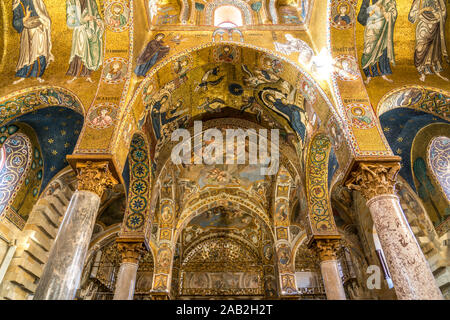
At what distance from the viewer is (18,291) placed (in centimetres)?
796

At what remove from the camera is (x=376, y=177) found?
586 centimetres

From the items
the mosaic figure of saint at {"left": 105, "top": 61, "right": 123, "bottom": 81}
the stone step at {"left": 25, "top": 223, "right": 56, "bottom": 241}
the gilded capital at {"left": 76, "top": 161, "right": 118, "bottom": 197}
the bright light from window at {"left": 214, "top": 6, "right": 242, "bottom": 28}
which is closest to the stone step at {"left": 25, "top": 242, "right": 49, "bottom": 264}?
the stone step at {"left": 25, "top": 223, "right": 56, "bottom": 241}

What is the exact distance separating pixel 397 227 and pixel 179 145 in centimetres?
727

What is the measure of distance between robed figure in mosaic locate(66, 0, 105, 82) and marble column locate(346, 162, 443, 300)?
6586mm

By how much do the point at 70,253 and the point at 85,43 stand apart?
5.20m

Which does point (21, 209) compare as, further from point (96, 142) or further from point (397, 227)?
point (397, 227)

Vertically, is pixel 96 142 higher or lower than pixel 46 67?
lower

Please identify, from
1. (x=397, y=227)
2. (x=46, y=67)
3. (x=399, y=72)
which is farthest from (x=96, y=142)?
(x=399, y=72)

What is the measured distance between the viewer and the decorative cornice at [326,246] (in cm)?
855

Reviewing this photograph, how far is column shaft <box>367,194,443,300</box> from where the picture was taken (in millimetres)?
4585

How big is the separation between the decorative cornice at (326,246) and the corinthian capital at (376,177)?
118 inches

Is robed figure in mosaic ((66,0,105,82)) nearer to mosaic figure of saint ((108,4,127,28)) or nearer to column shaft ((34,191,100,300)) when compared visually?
mosaic figure of saint ((108,4,127,28))

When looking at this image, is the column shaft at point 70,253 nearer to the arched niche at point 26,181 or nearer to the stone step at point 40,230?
the arched niche at point 26,181

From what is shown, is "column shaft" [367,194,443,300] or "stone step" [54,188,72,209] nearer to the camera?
"column shaft" [367,194,443,300]
